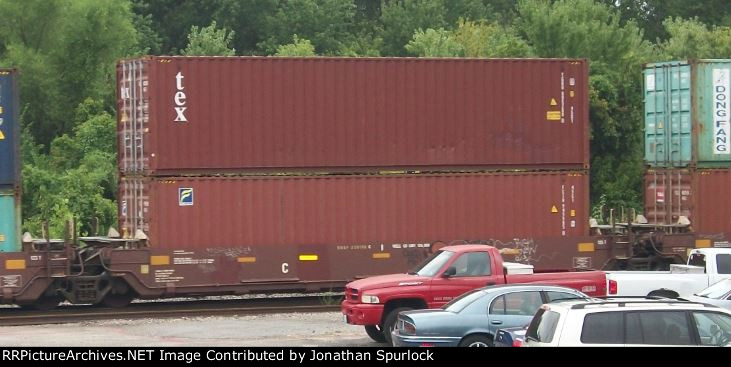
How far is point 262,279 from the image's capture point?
21.1m

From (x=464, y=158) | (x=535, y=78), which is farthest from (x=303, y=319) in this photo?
(x=535, y=78)

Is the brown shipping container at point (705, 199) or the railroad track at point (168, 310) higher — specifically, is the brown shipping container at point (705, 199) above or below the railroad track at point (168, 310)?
above

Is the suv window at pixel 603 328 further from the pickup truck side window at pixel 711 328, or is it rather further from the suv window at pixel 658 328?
the pickup truck side window at pixel 711 328

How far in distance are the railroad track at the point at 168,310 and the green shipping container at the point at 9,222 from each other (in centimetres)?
122

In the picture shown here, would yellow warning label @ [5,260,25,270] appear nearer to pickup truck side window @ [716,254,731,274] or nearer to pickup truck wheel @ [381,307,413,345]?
pickup truck wheel @ [381,307,413,345]


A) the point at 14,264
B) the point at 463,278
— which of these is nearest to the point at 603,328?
the point at 463,278

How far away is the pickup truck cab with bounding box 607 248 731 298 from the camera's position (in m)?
A: 17.8

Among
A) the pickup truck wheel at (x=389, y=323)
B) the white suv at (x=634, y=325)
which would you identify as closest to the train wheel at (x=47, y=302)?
the pickup truck wheel at (x=389, y=323)

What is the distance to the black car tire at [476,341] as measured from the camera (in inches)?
557

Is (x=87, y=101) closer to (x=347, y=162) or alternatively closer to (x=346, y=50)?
(x=347, y=162)

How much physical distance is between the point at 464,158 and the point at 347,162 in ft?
7.52

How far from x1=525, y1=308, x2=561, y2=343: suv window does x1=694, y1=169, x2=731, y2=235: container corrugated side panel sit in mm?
12872

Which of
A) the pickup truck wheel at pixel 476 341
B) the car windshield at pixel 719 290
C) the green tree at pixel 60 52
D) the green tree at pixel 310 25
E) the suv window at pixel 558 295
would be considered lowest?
the pickup truck wheel at pixel 476 341

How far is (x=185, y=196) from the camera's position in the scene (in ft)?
68.2
